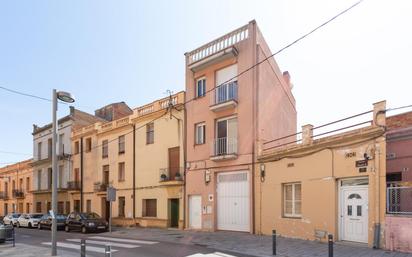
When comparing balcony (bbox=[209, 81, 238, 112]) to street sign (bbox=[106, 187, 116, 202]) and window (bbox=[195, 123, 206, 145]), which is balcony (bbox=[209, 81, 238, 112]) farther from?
street sign (bbox=[106, 187, 116, 202])

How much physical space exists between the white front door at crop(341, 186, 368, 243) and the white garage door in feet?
19.0

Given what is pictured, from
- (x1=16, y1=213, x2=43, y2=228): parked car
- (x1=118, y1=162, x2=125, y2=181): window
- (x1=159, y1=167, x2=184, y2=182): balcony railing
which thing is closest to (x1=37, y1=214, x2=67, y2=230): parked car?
(x1=16, y1=213, x2=43, y2=228): parked car

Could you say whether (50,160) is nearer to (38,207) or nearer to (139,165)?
(38,207)

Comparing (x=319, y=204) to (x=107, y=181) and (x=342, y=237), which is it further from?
(x=107, y=181)

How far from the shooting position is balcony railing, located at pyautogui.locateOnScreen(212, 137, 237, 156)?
21672 mm

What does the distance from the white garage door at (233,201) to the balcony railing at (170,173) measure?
3.47 meters

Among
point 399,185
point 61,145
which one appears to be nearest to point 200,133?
point 399,185

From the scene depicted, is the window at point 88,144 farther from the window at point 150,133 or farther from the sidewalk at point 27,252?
the sidewalk at point 27,252

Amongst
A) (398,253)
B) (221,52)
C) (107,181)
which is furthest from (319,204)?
(107,181)

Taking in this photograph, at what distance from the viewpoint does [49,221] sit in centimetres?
3162

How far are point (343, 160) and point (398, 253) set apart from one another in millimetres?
3958

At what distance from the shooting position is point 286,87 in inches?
1102

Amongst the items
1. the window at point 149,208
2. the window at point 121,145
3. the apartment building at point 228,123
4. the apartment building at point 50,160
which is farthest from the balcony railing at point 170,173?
→ the apartment building at point 50,160

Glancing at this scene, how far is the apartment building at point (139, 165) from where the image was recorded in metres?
Result: 25.6
